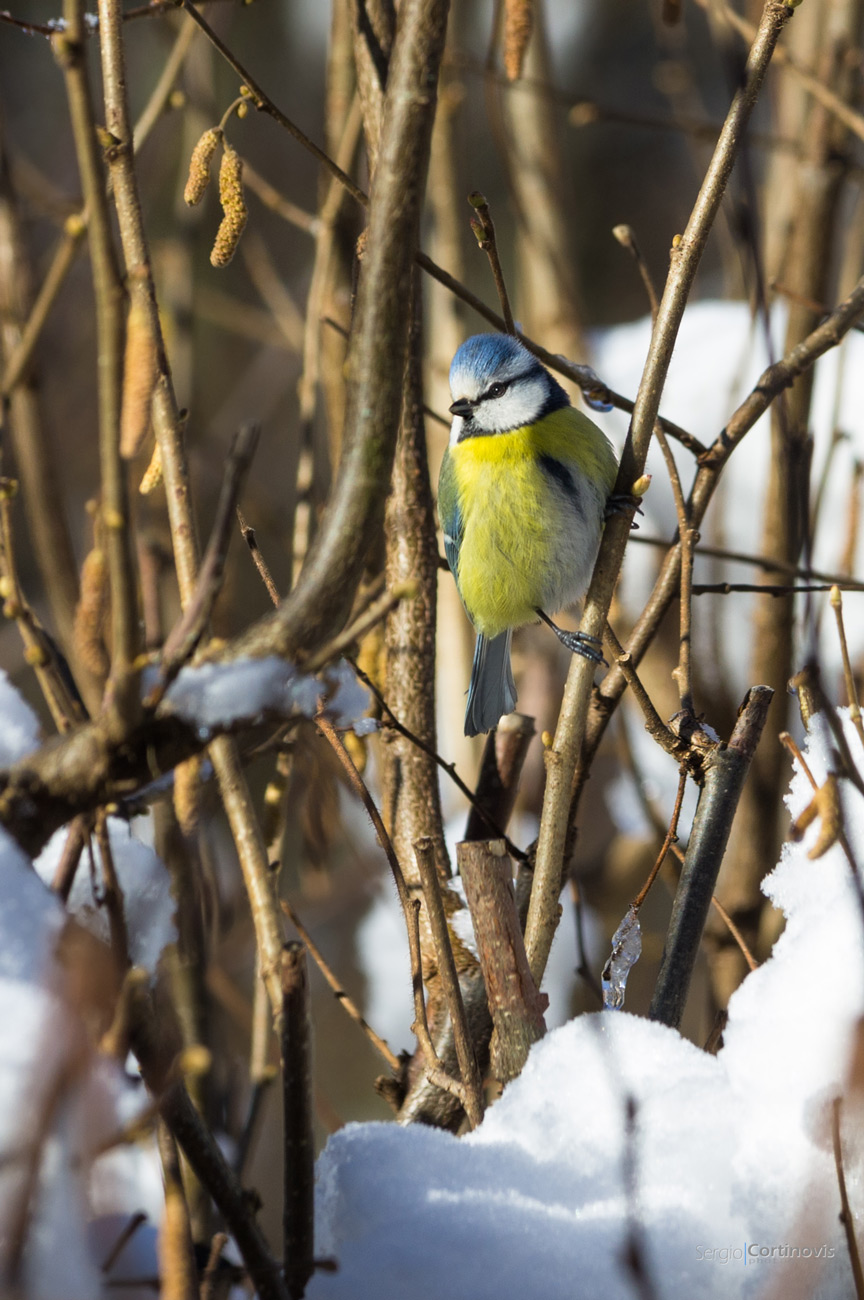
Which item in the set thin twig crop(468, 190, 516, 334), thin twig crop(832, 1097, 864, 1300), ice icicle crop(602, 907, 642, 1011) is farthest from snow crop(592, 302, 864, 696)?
thin twig crop(832, 1097, 864, 1300)

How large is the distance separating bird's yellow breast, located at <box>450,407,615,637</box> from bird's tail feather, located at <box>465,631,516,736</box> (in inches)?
1.7

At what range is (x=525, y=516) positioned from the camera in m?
1.60

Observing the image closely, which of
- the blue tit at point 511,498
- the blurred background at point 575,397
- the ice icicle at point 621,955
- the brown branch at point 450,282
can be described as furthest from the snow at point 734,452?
the ice icicle at point 621,955

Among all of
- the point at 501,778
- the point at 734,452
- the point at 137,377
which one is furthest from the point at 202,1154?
the point at 734,452

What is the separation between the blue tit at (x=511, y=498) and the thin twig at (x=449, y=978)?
62 centimetres

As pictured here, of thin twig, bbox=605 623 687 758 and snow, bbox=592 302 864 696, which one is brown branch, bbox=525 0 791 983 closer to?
thin twig, bbox=605 623 687 758

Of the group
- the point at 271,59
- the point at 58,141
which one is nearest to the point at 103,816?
the point at 58,141

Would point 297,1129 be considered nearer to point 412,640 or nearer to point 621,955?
point 621,955

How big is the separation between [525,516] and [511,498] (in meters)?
0.04

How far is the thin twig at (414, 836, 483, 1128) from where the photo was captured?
89cm

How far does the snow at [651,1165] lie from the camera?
2.34 ft

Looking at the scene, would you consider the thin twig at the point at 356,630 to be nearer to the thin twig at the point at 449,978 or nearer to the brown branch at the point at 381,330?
the brown branch at the point at 381,330

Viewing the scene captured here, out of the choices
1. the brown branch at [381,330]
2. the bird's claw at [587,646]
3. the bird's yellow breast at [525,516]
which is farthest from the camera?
the bird's yellow breast at [525,516]

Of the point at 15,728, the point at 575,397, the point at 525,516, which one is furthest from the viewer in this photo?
the point at 575,397
